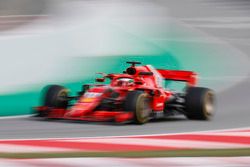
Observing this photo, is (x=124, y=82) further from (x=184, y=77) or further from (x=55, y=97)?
(x=184, y=77)

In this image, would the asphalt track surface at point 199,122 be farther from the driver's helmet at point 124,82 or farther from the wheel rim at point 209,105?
the driver's helmet at point 124,82

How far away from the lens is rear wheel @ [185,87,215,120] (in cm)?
1030

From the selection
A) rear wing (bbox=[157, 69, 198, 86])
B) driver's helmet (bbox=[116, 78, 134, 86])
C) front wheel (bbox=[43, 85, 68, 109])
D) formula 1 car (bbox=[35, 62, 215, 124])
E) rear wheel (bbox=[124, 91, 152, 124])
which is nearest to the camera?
rear wheel (bbox=[124, 91, 152, 124])

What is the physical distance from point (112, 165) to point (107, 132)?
2.90 meters

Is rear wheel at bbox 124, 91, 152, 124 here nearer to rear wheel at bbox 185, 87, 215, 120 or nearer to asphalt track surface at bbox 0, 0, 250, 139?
asphalt track surface at bbox 0, 0, 250, 139

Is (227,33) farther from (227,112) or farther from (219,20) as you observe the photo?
(227,112)

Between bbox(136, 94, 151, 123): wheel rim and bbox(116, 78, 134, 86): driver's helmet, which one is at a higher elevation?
bbox(116, 78, 134, 86): driver's helmet

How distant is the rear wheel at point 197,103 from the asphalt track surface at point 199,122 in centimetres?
17

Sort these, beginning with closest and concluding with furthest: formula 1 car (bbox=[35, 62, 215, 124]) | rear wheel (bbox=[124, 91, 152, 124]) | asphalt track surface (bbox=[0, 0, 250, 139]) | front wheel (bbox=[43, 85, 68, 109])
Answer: asphalt track surface (bbox=[0, 0, 250, 139]) < rear wheel (bbox=[124, 91, 152, 124]) < formula 1 car (bbox=[35, 62, 215, 124]) < front wheel (bbox=[43, 85, 68, 109])

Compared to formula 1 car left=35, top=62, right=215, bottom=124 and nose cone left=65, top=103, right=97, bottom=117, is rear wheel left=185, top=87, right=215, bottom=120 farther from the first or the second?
nose cone left=65, top=103, right=97, bottom=117

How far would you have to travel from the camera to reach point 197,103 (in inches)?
405

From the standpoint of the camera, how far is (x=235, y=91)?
13672 mm

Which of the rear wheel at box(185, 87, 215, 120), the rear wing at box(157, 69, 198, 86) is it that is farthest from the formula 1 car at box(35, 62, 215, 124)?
the rear wing at box(157, 69, 198, 86)

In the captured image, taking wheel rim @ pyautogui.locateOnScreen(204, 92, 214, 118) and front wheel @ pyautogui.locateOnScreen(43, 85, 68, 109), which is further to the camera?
wheel rim @ pyautogui.locateOnScreen(204, 92, 214, 118)
